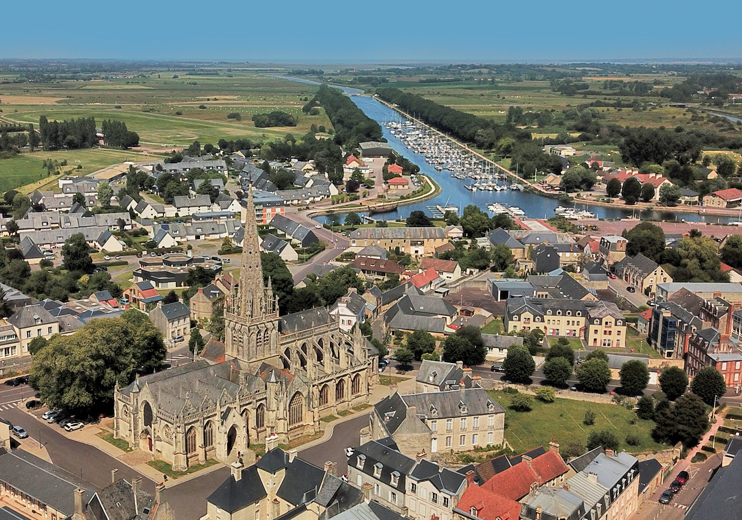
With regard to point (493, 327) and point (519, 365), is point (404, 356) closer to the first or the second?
point (519, 365)

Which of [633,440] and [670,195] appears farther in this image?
[670,195]

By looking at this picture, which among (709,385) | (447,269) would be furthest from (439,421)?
(447,269)

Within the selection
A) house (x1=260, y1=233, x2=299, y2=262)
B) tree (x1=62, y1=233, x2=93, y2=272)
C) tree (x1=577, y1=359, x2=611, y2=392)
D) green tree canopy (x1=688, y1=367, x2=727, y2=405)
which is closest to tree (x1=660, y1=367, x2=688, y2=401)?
green tree canopy (x1=688, y1=367, x2=727, y2=405)

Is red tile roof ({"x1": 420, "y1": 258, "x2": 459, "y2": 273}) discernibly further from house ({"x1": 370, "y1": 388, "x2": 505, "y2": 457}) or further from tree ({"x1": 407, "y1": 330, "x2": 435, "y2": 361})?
house ({"x1": 370, "y1": 388, "x2": 505, "y2": 457})

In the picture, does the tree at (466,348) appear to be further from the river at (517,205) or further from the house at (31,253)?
the river at (517,205)

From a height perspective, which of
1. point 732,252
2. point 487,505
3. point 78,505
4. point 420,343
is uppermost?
point 78,505
